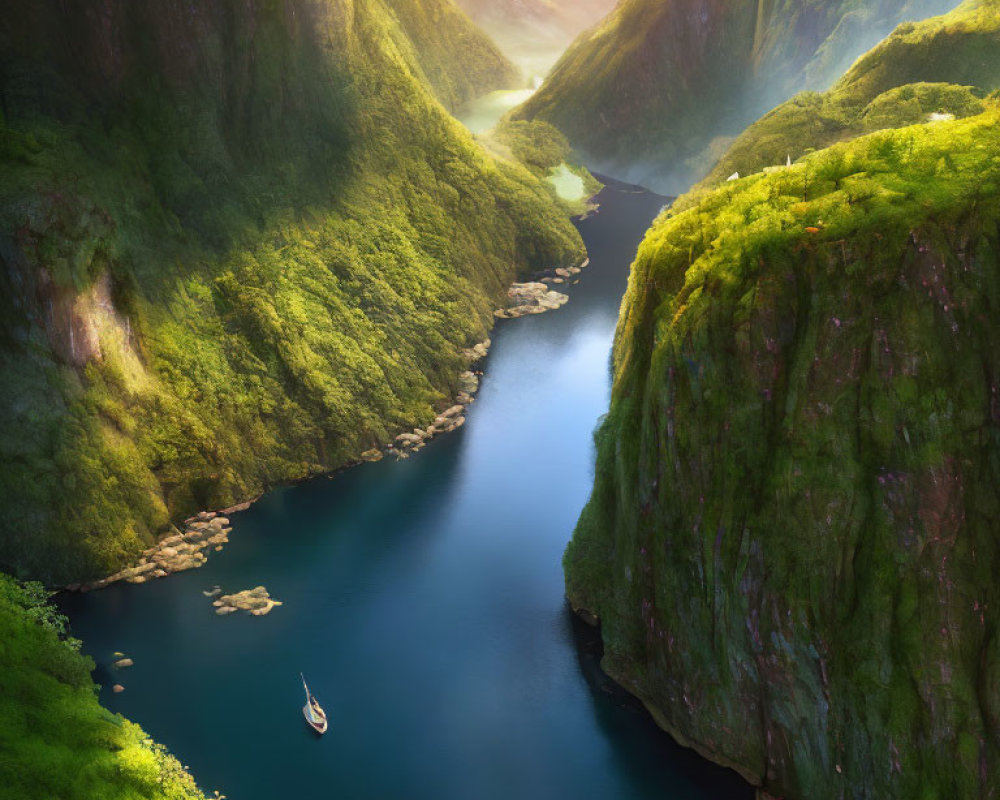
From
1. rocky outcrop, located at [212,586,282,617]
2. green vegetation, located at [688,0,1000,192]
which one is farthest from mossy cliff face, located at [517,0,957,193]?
rocky outcrop, located at [212,586,282,617]

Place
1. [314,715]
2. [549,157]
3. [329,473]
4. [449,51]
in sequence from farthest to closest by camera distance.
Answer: [449,51], [549,157], [329,473], [314,715]

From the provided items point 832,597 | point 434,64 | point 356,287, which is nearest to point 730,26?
point 434,64

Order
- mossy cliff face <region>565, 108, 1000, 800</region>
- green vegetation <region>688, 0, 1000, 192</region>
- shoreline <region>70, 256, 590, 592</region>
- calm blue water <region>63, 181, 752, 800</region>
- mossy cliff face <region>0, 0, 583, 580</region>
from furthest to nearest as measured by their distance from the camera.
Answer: green vegetation <region>688, 0, 1000, 192</region>
shoreline <region>70, 256, 590, 592</region>
mossy cliff face <region>0, 0, 583, 580</region>
calm blue water <region>63, 181, 752, 800</region>
mossy cliff face <region>565, 108, 1000, 800</region>

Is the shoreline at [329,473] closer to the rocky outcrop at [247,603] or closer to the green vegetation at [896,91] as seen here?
the rocky outcrop at [247,603]

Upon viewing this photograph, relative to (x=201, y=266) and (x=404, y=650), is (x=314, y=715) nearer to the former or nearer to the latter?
(x=404, y=650)

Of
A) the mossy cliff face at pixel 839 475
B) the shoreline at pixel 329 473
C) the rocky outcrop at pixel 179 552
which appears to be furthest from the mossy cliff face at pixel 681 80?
the mossy cliff face at pixel 839 475

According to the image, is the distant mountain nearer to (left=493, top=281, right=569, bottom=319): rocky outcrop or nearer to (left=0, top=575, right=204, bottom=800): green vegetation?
(left=0, top=575, right=204, bottom=800): green vegetation

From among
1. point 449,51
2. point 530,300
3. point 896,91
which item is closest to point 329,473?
point 530,300
